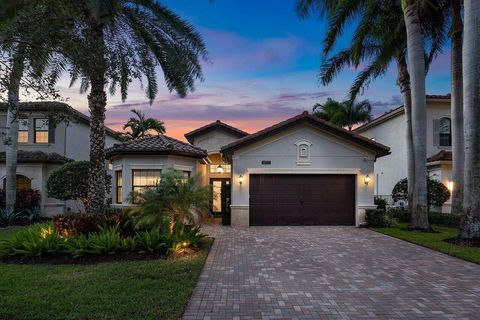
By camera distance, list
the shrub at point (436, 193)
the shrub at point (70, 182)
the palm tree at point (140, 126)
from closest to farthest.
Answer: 1. the shrub at point (70, 182)
2. the shrub at point (436, 193)
3. the palm tree at point (140, 126)

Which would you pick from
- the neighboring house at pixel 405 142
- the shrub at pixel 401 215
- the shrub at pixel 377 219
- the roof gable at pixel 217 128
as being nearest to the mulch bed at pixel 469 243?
the shrub at pixel 377 219

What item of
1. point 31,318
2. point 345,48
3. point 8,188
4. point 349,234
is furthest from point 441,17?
point 8,188

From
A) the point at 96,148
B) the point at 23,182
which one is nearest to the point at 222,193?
the point at 96,148

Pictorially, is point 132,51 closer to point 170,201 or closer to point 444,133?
point 170,201

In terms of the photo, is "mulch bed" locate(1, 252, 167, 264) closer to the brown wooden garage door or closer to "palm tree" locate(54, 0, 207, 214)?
"palm tree" locate(54, 0, 207, 214)

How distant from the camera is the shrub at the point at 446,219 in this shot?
1625 centimetres

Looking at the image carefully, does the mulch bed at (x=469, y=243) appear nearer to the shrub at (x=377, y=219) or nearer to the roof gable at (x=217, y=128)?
the shrub at (x=377, y=219)

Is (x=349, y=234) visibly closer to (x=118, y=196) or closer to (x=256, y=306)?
(x=256, y=306)

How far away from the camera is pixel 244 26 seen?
1619cm

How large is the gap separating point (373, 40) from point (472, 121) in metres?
8.57

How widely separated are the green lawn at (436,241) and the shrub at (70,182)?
13.4 meters

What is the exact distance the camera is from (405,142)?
76.7 ft

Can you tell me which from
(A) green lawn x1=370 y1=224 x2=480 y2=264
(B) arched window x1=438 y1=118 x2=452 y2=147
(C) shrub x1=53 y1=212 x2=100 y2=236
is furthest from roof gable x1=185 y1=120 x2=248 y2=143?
(C) shrub x1=53 y1=212 x2=100 y2=236

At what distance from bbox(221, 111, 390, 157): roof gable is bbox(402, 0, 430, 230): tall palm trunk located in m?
1.88
